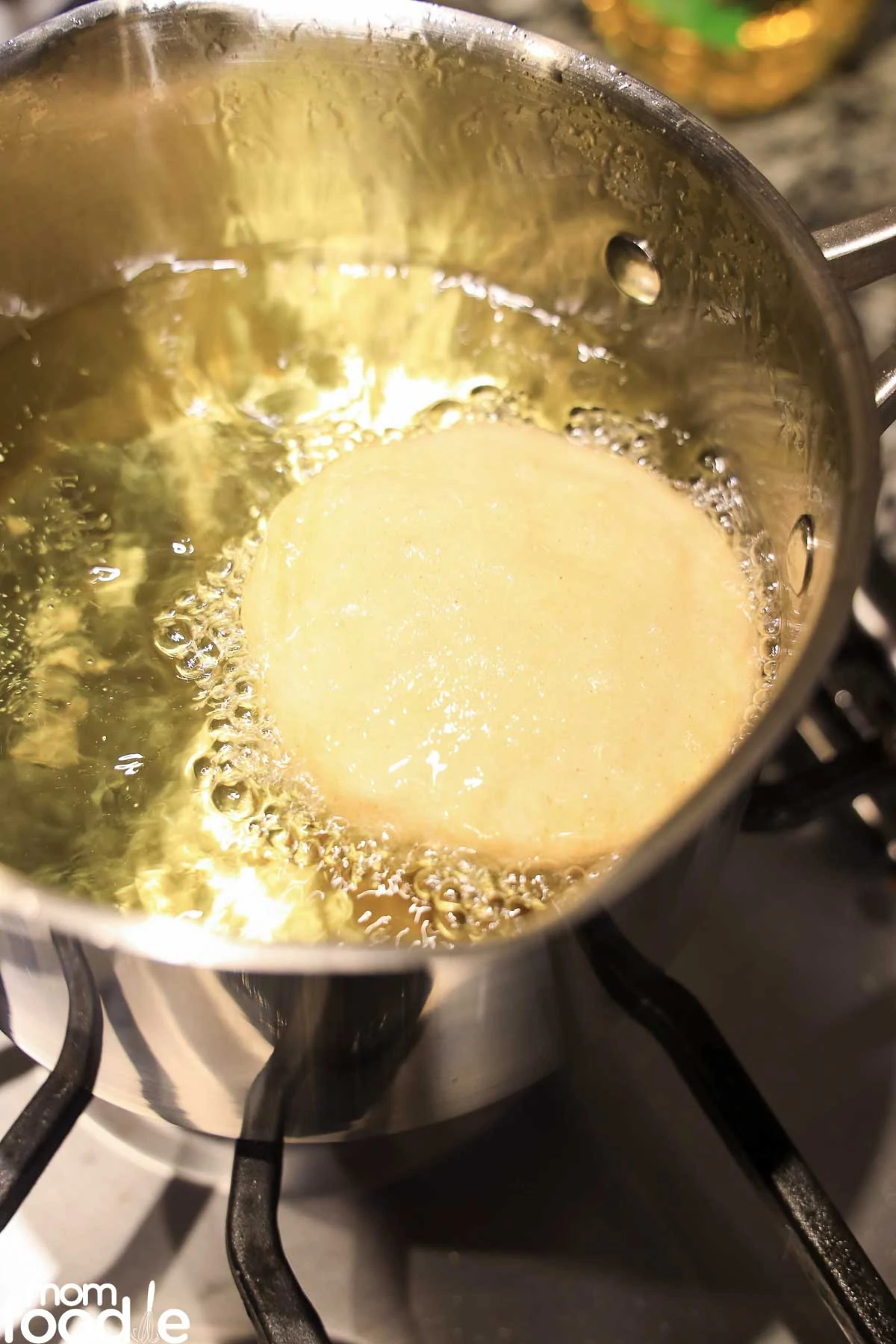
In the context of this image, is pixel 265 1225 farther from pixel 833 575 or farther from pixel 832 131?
pixel 832 131

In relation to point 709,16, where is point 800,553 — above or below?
below

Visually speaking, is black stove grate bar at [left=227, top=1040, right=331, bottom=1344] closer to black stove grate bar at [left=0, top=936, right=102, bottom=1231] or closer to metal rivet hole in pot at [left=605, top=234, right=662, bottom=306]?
black stove grate bar at [left=0, top=936, right=102, bottom=1231]

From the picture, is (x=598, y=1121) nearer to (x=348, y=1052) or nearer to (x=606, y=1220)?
(x=606, y=1220)

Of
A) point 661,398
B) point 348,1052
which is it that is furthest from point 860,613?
point 348,1052

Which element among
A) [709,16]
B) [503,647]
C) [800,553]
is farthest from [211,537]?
[709,16]

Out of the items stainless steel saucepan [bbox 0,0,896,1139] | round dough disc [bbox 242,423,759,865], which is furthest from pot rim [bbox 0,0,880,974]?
round dough disc [bbox 242,423,759,865]
